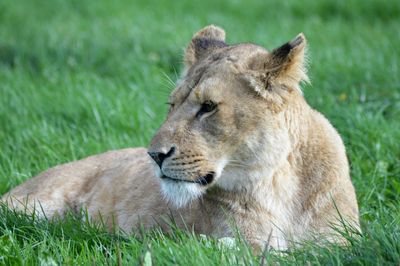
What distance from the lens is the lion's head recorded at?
3980mm

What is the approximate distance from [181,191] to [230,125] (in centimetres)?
38

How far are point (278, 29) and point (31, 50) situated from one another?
2.75m

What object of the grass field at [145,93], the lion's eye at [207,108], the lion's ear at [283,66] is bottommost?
the grass field at [145,93]

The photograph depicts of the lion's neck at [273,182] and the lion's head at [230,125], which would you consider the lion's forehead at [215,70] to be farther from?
the lion's neck at [273,182]

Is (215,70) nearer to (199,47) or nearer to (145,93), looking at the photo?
(199,47)

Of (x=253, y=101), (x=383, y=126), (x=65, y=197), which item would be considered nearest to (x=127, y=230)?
(x=65, y=197)

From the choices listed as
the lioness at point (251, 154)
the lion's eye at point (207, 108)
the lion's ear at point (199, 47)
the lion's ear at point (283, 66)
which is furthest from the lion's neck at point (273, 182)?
the lion's ear at point (199, 47)

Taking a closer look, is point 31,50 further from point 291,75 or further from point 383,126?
point 291,75

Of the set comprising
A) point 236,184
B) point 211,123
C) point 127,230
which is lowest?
point 127,230

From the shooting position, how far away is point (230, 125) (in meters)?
4.03

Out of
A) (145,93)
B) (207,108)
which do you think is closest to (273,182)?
(207,108)

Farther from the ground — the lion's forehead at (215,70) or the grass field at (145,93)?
the lion's forehead at (215,70)

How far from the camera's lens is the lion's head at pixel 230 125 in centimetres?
398

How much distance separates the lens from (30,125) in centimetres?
662
